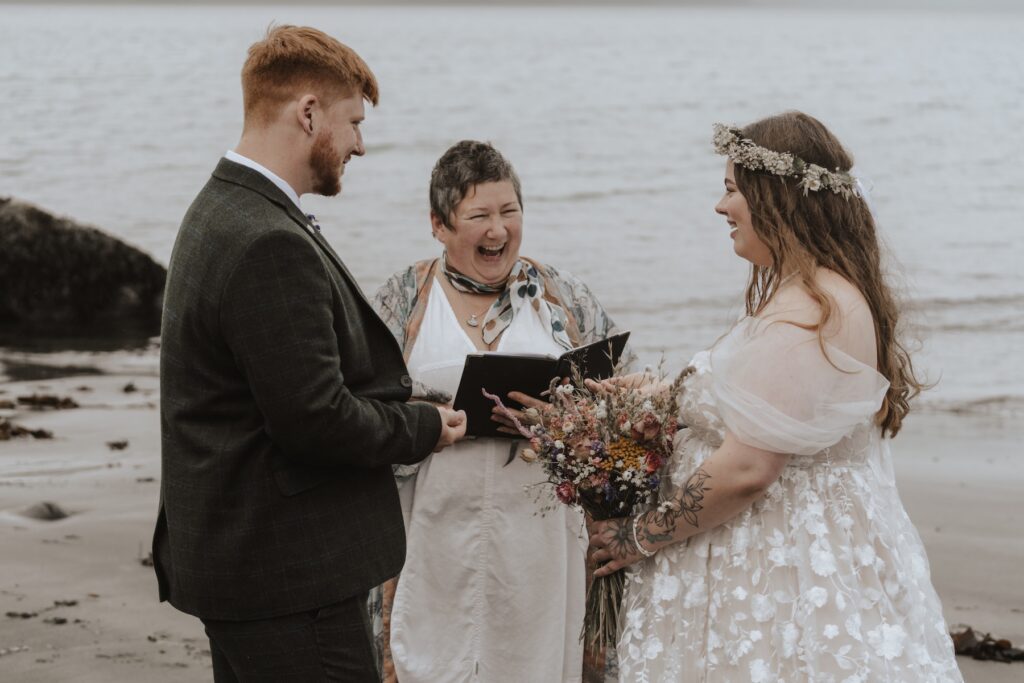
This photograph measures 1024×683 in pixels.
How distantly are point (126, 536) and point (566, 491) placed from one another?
13.3ft

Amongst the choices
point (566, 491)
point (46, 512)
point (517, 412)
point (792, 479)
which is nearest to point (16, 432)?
point (46, 512)

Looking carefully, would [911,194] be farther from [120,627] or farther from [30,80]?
[30,80]

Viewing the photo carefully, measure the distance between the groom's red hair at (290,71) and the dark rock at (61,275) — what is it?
10143 millimetres

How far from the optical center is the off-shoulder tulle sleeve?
2994 millimetres

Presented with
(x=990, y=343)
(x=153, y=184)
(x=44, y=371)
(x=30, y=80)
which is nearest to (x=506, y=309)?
(x=44, y=371)

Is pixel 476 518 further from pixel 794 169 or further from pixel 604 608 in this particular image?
pixel 794 169

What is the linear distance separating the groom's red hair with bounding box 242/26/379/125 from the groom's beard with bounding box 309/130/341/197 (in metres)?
0.10

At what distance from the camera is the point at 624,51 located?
205 ft

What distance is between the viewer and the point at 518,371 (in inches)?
149

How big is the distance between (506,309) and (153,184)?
2121 centimetres

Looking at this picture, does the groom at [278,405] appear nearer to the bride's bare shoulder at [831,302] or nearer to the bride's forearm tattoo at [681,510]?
the bride's forearm tattoo at [681,510]

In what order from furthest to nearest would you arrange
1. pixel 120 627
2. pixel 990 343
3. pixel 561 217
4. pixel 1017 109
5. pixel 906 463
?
1. pixel 1017 109
2. pixel 561 217
3. pixel 990 343
4. pixel 906 463
5. pixel 120 627

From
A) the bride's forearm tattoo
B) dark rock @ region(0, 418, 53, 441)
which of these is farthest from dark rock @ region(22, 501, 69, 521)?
the bride's forearm tattoo

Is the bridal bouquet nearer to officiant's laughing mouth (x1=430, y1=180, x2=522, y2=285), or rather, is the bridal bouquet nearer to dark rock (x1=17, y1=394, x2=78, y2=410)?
officiant's laughing mouth (x1=430, y1=180, x2=522, y2=285)
